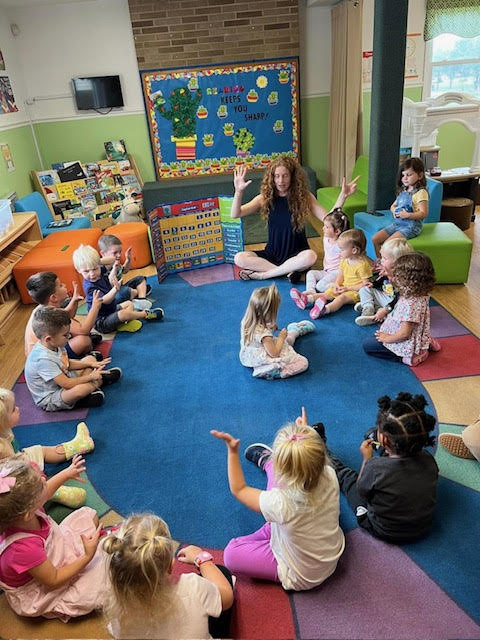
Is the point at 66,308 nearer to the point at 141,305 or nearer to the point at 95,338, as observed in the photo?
the point at 95,338

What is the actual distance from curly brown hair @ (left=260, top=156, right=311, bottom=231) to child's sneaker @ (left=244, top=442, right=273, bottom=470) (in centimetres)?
260

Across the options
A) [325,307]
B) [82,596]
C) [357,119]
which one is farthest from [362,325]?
[357,119]

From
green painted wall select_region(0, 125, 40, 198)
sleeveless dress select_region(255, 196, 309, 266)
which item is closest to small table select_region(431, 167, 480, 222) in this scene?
sleeveless dress select_region(255, 196, 309, 266)

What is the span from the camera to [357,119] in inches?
259

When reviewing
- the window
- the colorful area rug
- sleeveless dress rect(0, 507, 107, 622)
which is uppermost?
the window

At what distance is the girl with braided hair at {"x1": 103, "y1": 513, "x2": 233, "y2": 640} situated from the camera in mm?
1342

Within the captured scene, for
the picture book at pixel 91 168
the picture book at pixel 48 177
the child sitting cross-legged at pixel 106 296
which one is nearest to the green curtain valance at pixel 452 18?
the picture book at pixel 91 168

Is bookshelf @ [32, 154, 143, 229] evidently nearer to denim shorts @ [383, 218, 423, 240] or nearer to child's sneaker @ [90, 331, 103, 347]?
child's sneaker @ [90, 331, 103, 347]

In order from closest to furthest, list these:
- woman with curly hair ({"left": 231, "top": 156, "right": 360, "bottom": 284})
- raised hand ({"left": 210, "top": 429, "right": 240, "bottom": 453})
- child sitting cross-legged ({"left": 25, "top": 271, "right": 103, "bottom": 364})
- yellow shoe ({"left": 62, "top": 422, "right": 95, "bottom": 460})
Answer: raised hand ({"left": 210, "top": 429, "right": 240, "bottom": 453})
yellow shoe ({"left": 62, "top": 422, "right": 95, "bottom": 460})
child sitting cross-legged ({"left": 25, "top": 271, "right": 103, "bottom": 364})
woman with curly hair ({"left": 231, "top": 156, "right": 360, "bottom": 284})

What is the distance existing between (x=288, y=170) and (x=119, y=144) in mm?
3704

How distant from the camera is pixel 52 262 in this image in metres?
4.67

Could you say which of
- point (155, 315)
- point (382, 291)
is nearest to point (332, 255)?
point (382, 291)

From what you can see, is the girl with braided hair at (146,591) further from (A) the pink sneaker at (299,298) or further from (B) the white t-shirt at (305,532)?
(A) the pink sneaker at (299,298)

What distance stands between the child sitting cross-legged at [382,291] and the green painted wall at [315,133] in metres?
3.99
